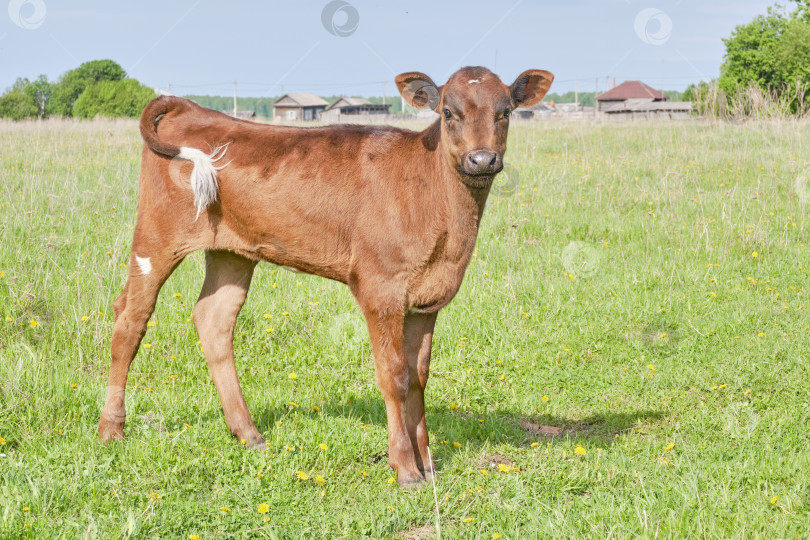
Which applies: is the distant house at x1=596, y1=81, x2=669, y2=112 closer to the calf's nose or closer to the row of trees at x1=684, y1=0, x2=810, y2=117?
the row of trees at x1=684, y1=0, x2=810, y2=117

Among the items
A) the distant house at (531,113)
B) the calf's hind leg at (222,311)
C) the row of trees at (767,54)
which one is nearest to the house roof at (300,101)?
the distant house at (531,113)

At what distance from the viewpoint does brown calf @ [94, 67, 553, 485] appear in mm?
4113

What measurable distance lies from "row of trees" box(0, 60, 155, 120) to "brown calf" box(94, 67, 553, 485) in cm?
1898

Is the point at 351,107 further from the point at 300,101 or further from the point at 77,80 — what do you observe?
the point at 77,80

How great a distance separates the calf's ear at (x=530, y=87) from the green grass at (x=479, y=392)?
2.09 m

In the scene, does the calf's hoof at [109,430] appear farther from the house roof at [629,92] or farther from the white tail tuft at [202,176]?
the house roof at [629,92]

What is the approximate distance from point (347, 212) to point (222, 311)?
1.27 metres

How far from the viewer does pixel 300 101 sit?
249ft

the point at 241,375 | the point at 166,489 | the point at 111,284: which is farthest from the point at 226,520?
the point at 111,284

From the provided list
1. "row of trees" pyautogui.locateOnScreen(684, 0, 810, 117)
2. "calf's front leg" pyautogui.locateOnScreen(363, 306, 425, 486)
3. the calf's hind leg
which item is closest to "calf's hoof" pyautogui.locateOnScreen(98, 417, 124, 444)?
the calf's hind leg

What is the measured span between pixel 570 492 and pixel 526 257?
4.21m

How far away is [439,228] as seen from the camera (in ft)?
13.7

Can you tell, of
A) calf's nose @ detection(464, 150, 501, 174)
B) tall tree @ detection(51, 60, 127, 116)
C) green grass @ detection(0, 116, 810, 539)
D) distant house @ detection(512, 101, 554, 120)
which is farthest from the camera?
distant house @ detection(512, 101, 554, 120)

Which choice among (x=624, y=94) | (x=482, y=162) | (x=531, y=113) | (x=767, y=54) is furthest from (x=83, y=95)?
(x=624, y=94)
